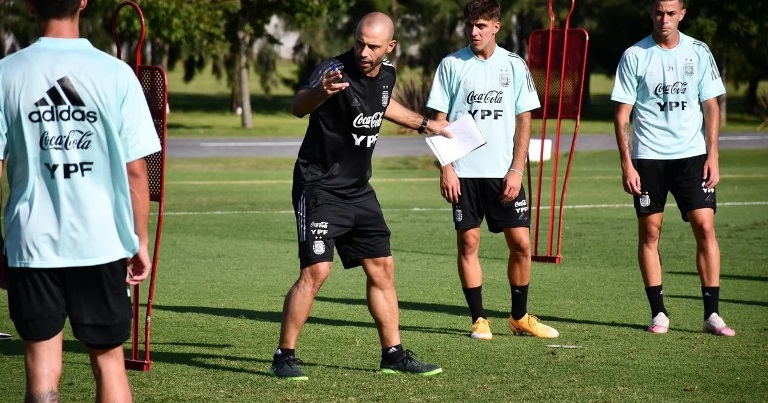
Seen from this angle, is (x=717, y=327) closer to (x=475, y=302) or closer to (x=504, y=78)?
(x=475, y=302)

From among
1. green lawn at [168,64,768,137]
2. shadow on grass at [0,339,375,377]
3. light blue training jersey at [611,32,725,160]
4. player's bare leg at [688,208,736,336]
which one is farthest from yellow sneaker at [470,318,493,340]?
green lawn at [168,64,768,137]

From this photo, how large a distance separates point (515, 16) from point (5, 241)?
49362mm

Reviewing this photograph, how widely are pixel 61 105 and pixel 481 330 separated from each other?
444 cm

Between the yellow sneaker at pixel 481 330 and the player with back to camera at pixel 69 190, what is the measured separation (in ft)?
13.0

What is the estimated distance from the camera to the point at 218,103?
69938mm

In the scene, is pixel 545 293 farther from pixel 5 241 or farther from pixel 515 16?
pixel 515 16

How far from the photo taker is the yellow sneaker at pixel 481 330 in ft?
27.2

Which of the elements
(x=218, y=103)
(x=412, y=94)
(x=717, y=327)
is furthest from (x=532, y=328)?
(x=218, y=103)

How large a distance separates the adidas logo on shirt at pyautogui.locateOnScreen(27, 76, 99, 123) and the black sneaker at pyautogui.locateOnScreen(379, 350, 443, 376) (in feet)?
10.2

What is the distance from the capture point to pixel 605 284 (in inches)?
429

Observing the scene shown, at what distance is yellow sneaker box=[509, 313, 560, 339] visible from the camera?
835cm

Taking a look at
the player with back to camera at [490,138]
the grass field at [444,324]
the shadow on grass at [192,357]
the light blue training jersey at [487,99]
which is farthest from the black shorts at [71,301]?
the light blue training jersey at [487,99]

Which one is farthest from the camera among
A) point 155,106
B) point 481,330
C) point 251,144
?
point 251,144

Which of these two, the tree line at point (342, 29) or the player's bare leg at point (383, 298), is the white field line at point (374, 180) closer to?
the tree line at point (342, 29)
